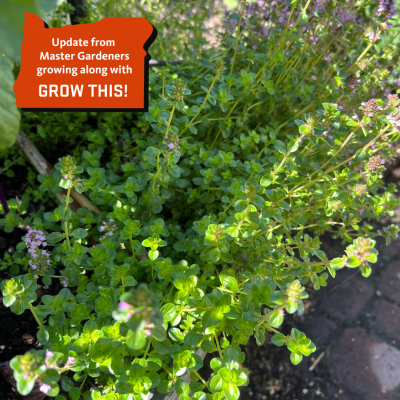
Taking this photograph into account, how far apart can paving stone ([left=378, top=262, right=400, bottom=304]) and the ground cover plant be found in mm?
880

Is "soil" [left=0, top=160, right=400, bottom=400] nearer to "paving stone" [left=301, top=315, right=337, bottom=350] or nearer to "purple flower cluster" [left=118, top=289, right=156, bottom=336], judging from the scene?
"paving stone" [left=301, top=315, right=337, bottom=350]

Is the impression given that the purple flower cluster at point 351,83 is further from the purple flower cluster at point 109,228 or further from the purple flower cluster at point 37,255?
the purple flower cluster at point 37,255

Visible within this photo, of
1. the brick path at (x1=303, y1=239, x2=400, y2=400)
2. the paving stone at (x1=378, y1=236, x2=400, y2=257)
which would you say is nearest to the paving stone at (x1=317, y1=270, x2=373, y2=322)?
the brick path at (x1=303, y1=239, x2=400, y2=400)

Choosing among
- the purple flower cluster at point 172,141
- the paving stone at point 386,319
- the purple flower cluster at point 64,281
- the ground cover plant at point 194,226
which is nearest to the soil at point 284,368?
the ground cover plant at point 194,226

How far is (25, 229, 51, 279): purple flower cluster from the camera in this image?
1.27 meters

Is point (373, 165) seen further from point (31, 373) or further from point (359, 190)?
point (31, 373)

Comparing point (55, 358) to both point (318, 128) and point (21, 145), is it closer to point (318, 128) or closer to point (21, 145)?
point (318, 128)

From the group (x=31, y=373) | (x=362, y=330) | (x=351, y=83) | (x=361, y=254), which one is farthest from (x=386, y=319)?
(x=31, y=373)

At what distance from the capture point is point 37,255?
1.28m

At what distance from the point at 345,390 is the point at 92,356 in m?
1.67

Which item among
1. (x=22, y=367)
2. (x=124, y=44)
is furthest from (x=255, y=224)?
(x=124, y=44)

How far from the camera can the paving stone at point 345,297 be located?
224 cm

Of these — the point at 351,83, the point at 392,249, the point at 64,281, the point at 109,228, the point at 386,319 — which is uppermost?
the point at 351,83

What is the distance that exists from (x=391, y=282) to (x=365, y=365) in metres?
0.64
